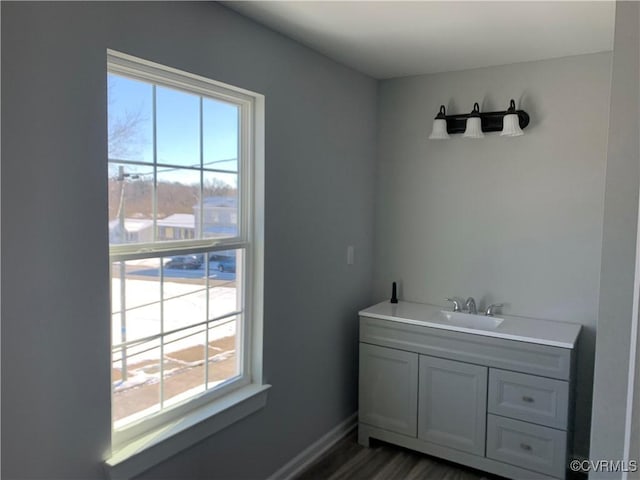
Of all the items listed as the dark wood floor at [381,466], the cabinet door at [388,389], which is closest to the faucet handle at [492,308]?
the cabinet door at [388,389]

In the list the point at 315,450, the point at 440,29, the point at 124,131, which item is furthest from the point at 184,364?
the point at 440,29

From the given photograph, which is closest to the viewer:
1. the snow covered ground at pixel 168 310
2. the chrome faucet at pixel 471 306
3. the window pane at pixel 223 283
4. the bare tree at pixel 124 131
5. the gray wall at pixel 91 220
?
the gray wall at pixel 91 220

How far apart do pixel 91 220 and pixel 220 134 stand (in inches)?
32.4

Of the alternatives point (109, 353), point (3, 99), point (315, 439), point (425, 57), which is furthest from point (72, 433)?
point (425, 57)

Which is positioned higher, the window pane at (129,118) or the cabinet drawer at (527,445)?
the window pane at (129,118)

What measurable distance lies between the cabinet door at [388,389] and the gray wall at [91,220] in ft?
1.37

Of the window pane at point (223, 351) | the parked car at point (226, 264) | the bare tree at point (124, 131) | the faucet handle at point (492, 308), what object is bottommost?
the window pane at point (223, 351)

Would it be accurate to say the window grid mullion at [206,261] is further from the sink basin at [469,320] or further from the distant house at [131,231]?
the sink basin at [469,320]

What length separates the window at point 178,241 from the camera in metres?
1.84

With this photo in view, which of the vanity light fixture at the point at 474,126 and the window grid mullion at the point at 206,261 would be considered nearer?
the window grid mullion at the point at 206,261

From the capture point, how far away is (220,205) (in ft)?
7.52

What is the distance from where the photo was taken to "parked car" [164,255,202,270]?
80.4 inches

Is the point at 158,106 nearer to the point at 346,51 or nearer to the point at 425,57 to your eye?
the point at 346,51

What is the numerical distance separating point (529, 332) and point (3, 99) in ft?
8.45
